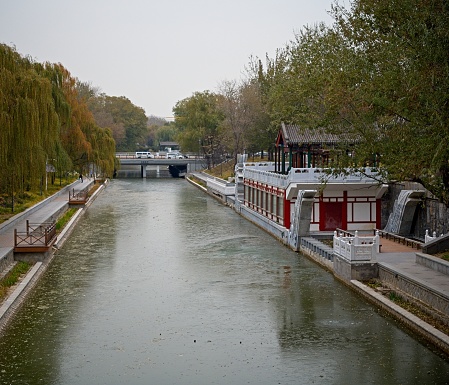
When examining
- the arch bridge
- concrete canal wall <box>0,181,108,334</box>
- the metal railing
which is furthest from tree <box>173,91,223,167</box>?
the metal railing

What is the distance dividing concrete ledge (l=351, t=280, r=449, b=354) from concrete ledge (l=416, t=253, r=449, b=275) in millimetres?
2191

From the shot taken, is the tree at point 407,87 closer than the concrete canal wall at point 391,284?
Yes

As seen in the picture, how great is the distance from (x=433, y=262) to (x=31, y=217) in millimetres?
23807

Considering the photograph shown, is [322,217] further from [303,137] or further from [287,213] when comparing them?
[303,137]

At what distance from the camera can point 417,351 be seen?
17797 millimetres

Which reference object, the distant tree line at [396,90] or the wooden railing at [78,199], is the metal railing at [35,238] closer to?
the distant tree line at [396,90]

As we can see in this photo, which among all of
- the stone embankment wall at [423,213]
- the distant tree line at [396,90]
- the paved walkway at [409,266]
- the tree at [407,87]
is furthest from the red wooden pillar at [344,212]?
the tree at [407,87]

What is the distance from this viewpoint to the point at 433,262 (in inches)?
923

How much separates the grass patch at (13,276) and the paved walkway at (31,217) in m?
0.66

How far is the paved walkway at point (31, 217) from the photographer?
2913 centimetres

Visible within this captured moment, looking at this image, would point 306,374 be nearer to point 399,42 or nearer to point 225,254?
point 399,42

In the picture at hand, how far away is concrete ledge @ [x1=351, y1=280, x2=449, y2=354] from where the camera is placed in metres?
17.9

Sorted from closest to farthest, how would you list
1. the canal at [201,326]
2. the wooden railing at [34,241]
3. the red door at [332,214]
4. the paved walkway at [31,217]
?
the canal at [201,326]
the wooden railing at [34,241]
the paved walkway at [31,217]
the red door at [332,214]

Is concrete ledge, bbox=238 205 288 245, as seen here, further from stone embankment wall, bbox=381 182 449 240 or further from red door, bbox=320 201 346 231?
stone embankment wall, bbox=381 182 449 240
